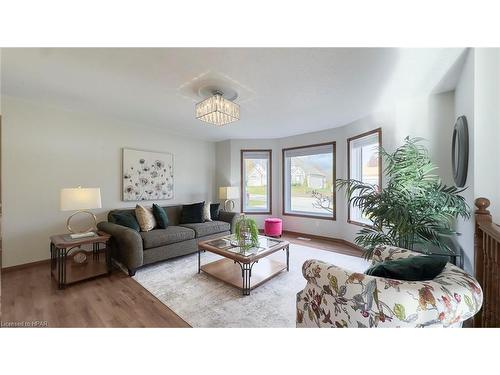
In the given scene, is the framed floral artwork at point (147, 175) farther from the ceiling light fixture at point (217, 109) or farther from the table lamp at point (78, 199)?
the ceiling light fixture at point (217, 109)

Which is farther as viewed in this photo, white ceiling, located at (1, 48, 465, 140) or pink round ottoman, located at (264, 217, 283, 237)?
pink round ottoman, located at (264, 217, 283, 237)

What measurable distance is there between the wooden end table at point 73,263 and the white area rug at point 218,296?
0.50 meters

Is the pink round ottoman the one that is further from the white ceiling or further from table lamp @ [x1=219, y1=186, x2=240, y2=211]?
the white ceiling

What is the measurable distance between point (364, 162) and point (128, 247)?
3.98 m

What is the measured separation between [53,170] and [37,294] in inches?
68.3

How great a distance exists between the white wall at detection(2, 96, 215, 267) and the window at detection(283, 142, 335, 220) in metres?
3.29

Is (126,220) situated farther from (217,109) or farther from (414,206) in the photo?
(414,206)

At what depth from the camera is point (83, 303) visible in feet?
6.19

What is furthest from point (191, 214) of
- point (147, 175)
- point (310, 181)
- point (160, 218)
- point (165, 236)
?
point (310, 181)

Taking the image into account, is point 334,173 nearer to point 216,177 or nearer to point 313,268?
point 216,177

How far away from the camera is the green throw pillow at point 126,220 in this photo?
112 inches

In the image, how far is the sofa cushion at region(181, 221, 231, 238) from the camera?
3320 millimetres

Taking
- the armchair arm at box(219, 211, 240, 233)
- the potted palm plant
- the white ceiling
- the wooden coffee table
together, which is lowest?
the wooden coffee table

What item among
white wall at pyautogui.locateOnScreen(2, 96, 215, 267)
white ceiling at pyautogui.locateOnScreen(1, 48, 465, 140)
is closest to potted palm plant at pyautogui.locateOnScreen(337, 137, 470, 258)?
white ceiling at pyautogui.locateOnScreen(1, 48, 465, 140)
